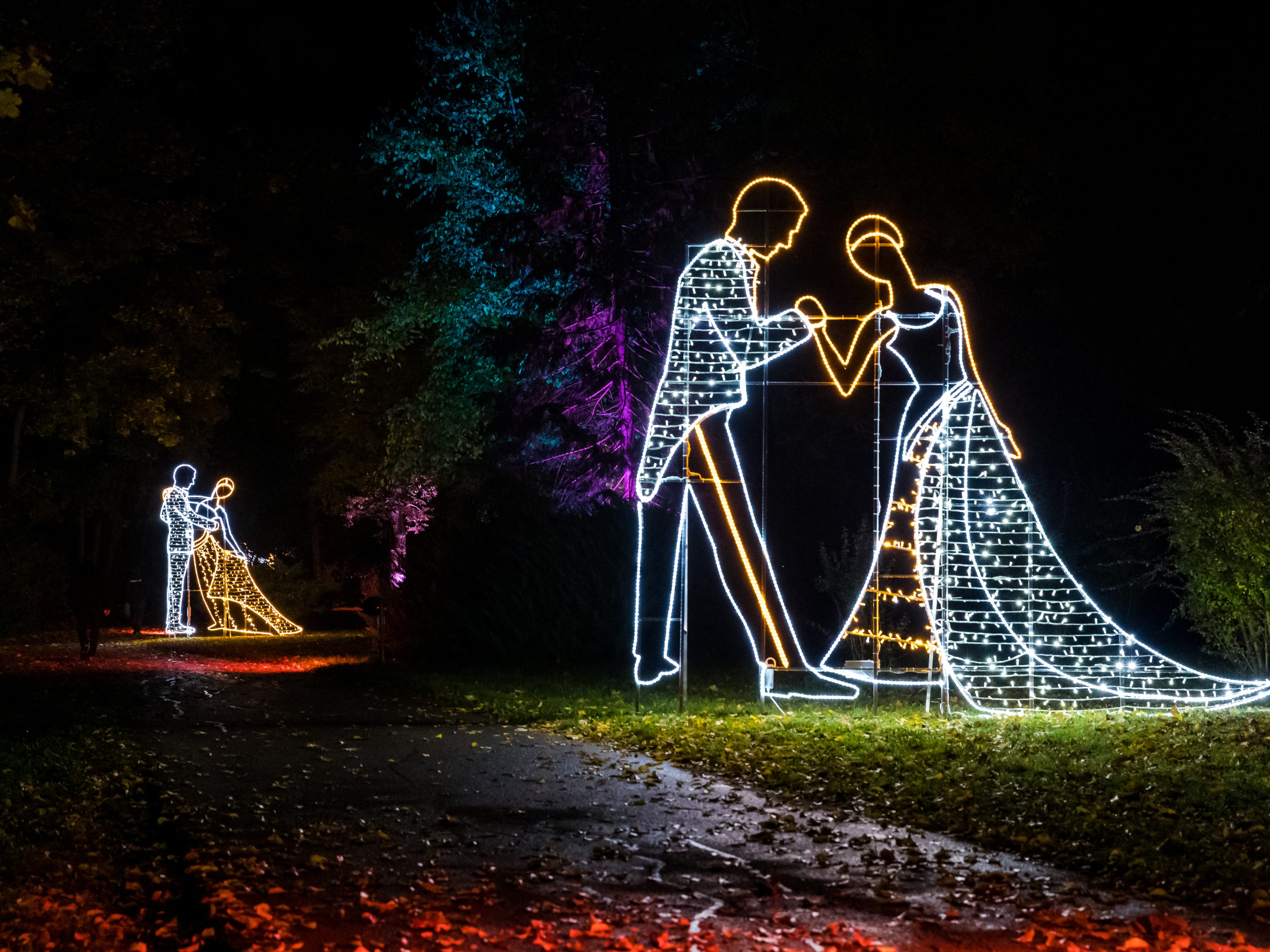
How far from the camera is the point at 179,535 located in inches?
1193

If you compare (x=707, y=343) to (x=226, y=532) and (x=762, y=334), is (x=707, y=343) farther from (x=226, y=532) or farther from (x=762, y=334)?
(x=226, y=532)

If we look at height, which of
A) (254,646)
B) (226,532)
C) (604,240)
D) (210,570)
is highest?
(604,240)

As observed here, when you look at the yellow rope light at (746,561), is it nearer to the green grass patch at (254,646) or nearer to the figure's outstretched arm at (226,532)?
the green grass patch at (254,646)

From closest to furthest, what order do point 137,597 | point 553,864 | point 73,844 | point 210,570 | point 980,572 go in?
1. point 553,864
2. point 73,844
3. point 980,572
4. point 210,570
5. point 137,597

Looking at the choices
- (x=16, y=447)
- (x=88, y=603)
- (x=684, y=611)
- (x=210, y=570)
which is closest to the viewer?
(x=684, y=611)

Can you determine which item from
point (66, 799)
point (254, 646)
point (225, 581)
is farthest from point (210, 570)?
point (66, 799)

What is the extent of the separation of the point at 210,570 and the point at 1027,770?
80.9ft

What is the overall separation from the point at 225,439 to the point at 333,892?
40.6m

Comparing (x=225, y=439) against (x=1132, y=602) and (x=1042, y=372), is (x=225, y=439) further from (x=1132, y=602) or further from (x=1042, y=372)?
(x=1132, y=602)

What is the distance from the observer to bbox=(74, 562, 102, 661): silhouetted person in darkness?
2180cm

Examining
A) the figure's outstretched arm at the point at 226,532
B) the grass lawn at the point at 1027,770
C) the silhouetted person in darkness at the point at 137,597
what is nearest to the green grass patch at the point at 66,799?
the grass lawn at the point at 1027,770

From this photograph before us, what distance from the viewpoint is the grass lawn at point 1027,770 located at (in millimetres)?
7484

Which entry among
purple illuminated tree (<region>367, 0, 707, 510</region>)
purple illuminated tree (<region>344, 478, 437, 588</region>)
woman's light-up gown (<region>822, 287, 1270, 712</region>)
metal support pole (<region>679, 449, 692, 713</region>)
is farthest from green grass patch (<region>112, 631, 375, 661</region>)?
woman's light-up gown (<region>822, 287, 1270, 712</region>)

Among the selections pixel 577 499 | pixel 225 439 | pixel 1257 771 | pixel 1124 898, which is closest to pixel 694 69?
pixel 577 499
